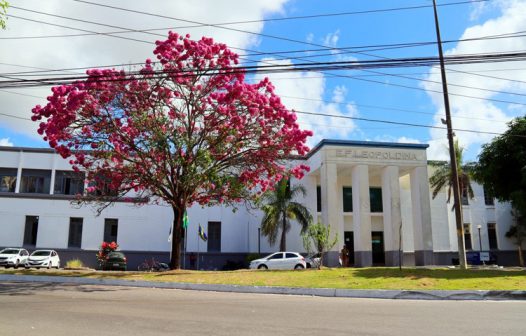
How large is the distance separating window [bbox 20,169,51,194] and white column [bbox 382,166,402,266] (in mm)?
27787

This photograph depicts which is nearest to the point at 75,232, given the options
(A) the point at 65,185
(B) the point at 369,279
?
(A) the point at 65,185

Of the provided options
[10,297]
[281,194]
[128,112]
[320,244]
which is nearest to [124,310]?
[10,297]

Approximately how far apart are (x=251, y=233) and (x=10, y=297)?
27.7 m

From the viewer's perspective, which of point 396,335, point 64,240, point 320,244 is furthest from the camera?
point 64,240

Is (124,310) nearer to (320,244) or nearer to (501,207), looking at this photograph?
(320,244)

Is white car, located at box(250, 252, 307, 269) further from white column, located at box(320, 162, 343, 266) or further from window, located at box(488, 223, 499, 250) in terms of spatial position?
window, located at box(488, 223, 499, 250)

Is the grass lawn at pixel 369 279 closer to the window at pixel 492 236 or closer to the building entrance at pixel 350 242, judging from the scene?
the building entrance at pixel 350 242

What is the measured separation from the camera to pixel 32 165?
39844 mm

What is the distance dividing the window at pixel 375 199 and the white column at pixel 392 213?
5.77 metres

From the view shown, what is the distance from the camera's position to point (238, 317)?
31.3 feet

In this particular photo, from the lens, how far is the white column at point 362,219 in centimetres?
3241

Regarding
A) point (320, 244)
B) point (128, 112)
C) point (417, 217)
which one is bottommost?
point (320, 244)

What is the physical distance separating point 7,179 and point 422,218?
110 feet

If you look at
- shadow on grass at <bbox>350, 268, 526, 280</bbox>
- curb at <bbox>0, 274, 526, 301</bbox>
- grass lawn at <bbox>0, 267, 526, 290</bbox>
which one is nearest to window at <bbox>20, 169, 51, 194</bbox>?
grass lawn at <bbox>0, 267, 526, 290</bbox>
